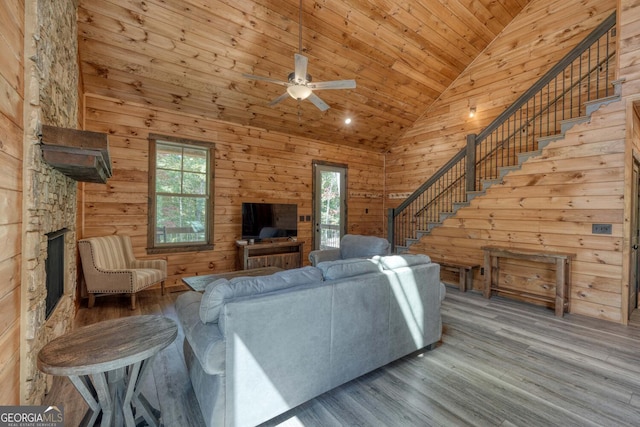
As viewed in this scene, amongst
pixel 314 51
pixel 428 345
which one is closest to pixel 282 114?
pixel 314 51

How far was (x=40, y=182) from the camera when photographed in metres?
1.80

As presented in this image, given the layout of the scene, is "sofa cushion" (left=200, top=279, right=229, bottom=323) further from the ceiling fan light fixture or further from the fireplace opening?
the ceiling fan light fixture

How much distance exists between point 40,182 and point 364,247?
338 cm

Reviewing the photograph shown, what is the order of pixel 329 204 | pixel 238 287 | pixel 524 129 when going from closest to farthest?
pixel 238 287, pixel 524 129, pixel 329 204

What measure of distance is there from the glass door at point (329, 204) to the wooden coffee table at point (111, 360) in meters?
5.00

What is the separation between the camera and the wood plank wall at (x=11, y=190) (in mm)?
1330

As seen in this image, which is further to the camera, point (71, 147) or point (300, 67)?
point (300, 67)

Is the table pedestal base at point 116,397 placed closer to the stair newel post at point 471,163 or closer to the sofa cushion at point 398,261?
the sofa cushion at point 398,261

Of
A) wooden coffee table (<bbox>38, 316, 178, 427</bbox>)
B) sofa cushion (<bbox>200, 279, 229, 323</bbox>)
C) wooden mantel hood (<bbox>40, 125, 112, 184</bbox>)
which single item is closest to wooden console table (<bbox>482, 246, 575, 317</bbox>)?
sofa cushion (<bbox>200, 279, 229, 323</bbox>)

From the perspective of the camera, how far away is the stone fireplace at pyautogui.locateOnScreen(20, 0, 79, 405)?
5.25ft

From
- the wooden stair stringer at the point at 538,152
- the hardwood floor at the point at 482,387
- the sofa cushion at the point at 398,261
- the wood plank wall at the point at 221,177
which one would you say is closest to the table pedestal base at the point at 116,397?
the hardwood floor at the point at 482,387

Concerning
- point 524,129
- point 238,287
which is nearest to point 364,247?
point 238,287

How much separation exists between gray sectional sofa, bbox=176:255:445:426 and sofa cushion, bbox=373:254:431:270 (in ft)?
0.05

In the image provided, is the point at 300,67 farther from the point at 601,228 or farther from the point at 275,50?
the point at 601,228
